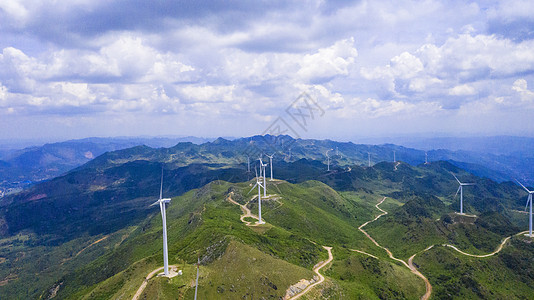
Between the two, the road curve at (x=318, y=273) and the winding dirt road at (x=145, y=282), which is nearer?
the winding dirt road at (x=145, y=282)

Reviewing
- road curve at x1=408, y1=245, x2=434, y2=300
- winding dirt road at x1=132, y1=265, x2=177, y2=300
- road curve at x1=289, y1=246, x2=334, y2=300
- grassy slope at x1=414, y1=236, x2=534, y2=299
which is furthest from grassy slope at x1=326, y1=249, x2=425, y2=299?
winding dirt road at x1=132, y1=265, x2=177, y2=300

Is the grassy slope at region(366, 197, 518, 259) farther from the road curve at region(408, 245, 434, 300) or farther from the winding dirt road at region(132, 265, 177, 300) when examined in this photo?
the winding dirt road at region(132, 265, 177, 300)

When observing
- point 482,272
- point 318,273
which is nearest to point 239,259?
point 318,273

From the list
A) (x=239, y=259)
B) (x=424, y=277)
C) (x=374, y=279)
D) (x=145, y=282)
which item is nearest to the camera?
(x=145, y=282)

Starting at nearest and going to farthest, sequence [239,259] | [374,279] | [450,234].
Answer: [239,259] < [374,279] < [450,234]

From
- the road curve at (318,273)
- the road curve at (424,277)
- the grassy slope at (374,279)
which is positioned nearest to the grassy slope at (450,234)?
the road curve at (424,277)

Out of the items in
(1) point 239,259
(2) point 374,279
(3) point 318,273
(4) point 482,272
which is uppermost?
(1) point 239,259

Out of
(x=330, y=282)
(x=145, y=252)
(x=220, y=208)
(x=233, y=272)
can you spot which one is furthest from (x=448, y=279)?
(x=145, y=252)

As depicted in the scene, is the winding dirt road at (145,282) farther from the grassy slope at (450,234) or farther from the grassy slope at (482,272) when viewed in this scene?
the grassy slope at (450,234)

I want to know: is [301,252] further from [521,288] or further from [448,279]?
[521,288]

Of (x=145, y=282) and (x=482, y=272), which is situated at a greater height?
(x=145, y=282)

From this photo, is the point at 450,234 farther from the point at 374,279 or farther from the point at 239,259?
the point at 239,259
